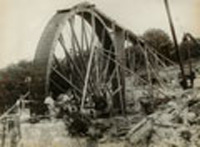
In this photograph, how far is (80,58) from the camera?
468 cm

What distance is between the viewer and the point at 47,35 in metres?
4.28

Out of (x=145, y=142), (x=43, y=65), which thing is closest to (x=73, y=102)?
(x=43, y=65)

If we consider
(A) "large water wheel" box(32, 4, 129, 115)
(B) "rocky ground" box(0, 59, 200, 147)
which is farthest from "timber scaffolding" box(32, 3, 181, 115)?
(B) "rocky ground" box(0, 59, 200, 147)

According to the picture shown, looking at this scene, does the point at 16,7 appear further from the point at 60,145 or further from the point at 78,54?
the point at 60,145

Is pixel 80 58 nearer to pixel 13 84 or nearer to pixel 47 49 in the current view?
pixel 47 49

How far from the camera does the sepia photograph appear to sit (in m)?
4.05

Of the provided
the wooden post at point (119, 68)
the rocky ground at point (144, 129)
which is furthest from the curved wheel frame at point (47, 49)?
the wooden post at point (119, 68)

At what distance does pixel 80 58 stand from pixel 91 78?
0.19m

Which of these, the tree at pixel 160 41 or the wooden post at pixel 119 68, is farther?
the wooden post at pixel 119 68

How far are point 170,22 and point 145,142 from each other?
3.17 ft

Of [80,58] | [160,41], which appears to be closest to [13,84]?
[80,58]

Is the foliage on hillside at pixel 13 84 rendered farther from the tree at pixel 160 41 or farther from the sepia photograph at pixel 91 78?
the tree at pixel 160 41

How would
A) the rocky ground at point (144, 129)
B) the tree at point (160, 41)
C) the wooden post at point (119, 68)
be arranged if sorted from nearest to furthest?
the rocky ground at point (144, 129) → the tree at point (160, 41) → the wooden post at point (119, 68)

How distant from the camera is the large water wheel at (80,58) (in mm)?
4227
